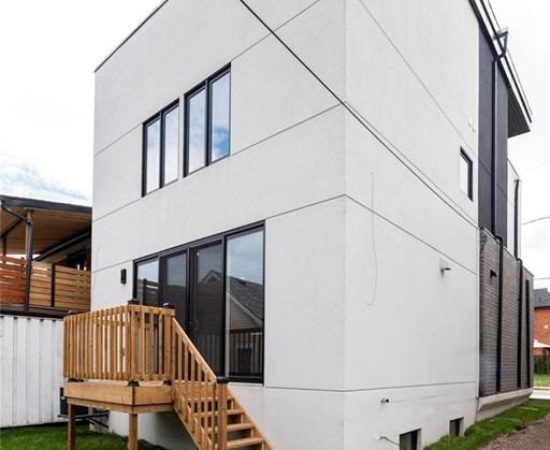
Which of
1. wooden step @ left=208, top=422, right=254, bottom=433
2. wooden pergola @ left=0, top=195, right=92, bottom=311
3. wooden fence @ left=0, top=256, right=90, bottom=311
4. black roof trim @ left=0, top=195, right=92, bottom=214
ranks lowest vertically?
wooden step @ left=208, top=422, right=254, bottom=433

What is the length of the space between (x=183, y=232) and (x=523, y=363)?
10.4m

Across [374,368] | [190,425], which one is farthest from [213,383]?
[374,368]

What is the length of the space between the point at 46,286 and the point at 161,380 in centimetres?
636

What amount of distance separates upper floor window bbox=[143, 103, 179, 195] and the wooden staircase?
2.74 metres

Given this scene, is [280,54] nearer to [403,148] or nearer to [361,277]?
[403,148]

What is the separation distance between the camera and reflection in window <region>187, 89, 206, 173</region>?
8.03 m

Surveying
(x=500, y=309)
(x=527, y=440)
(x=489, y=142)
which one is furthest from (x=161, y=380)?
(x=489, y=142)

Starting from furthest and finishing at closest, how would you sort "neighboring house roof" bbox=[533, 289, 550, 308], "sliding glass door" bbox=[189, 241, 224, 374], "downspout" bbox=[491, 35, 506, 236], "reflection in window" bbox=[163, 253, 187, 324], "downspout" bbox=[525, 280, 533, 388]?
1. "neighboring house roof" bbox=[533, 289, 550, 308]
2. "downspout" bbox=[525, 280, 533, 388]
3. "downspout" bbox=[491, 35, 506, 236]
4. "reflection in window" bbox=[163, 253, 187, 324]
5. "sliding glass door" bbox=[189, 241, 224, 374]

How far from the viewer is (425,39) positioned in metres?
8.37

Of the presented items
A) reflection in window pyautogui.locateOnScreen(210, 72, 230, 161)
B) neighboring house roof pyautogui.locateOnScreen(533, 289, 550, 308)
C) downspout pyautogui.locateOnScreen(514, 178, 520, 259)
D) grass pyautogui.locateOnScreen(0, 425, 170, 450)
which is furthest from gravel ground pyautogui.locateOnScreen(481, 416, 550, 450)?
neighboring house roof pyautogui.locateOnScreen(533, 289, 550, 308)

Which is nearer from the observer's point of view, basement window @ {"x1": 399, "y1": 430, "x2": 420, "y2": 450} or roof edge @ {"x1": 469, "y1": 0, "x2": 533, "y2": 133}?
basement window @ {"x1": 399, "y1": 430, "x2": 420, "y2": 450}

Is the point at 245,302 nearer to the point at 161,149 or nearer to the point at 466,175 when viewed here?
the point at 161,149

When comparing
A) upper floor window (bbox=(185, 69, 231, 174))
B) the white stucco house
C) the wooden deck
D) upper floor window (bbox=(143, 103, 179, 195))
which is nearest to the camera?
the white stucco house

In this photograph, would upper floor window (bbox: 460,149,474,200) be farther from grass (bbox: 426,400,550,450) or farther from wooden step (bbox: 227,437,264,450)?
wooden step (bbox: 227,437,264,450)
